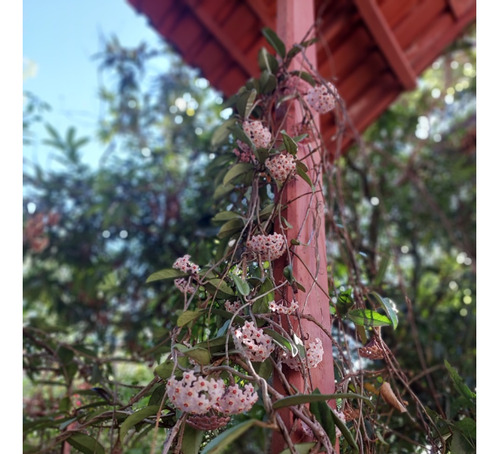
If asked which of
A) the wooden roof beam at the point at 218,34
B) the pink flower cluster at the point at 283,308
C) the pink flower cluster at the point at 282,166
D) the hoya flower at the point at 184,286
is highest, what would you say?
the wooden roof beam at the point at 218,34

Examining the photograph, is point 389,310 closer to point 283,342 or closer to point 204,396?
point 283,342

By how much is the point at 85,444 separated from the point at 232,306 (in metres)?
0.33

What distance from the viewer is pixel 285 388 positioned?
2.34ft

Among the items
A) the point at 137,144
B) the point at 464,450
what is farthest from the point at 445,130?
the point at 464,450

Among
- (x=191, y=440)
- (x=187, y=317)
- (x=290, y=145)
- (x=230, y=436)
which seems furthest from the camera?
(x=290, y=145)

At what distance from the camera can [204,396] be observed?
604 millimetres

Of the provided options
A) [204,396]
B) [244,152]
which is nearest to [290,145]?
[244,152]

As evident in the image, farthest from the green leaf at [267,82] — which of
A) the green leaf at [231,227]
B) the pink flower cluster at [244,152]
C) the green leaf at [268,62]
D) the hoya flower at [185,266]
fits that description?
the hoya flower at [185,266]

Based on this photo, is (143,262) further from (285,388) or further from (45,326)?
(285,388)

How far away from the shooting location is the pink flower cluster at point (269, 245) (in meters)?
0.83

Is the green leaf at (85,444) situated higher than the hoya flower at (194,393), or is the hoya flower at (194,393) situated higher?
the hoya flower at (194,393)

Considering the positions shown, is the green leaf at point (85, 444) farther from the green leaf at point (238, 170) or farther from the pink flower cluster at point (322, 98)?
the pink flower cluster at point (322, 98)

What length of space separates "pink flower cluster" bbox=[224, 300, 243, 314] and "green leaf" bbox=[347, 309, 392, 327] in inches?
7.7

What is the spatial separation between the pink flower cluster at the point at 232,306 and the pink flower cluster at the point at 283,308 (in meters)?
0.06
